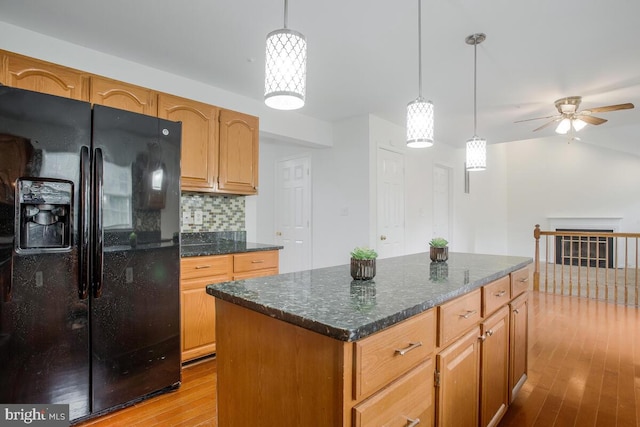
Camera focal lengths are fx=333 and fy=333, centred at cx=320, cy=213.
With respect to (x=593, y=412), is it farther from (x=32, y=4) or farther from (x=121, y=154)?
(x=32, y=4)

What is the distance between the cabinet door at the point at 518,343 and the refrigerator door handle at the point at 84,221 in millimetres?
2370

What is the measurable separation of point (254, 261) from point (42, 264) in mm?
1508

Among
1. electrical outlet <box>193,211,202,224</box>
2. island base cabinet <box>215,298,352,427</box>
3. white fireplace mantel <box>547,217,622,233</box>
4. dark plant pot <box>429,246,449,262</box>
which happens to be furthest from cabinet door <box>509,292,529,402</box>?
white fireplace mantel <box>547,217,622,233</box>

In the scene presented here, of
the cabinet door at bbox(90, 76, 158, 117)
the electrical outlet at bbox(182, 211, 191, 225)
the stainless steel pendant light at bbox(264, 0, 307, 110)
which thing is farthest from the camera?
the electrical outlet at bbox(182, 211, 191, 225)

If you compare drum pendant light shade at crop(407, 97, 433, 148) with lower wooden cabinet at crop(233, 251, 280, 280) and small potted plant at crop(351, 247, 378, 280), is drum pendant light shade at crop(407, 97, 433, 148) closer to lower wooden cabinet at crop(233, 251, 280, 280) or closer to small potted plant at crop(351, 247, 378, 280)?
small potted plant at crop(351, 247, 378, 280)

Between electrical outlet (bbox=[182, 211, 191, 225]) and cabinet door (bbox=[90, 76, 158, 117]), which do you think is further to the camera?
electrical outlet (bbox=[182, 211, 191, 225])

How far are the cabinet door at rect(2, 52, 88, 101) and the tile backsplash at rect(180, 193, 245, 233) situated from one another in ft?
3.96

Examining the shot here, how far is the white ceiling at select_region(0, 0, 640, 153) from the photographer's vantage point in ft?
6.77

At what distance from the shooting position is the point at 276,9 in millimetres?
2062

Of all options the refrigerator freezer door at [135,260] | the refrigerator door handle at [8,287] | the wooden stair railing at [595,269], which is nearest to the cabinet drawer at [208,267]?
the refrigerator freezer door at [135,260]

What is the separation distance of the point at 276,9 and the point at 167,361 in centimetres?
234

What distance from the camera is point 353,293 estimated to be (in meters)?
1.25

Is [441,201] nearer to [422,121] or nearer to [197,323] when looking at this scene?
[422,121]

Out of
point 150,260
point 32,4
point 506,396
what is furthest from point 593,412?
point 32,4
